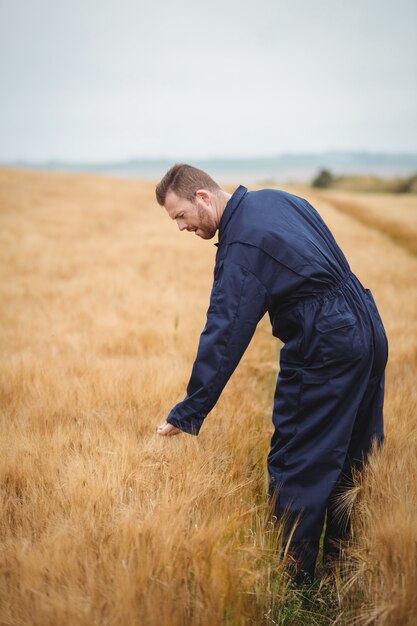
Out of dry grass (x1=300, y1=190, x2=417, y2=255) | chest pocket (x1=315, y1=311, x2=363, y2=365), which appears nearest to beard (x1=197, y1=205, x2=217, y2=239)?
chest pocket (x1=315, y1=311, x2=363, y2=365)

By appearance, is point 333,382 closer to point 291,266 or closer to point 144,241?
point 291,266

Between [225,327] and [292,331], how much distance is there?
1.27ft

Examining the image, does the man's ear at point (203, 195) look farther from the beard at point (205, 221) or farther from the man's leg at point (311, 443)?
the man's leg at point (311, 443)

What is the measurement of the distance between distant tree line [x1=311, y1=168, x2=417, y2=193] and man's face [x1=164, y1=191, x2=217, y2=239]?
5605cm

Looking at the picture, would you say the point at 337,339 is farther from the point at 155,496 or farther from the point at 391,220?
the point at 391,220

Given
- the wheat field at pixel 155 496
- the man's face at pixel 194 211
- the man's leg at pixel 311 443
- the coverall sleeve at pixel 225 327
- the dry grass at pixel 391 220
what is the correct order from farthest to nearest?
the dry grass at pixel 391 220
the man's face at pixel 194 211
the man's leg at pixel 311 443
the coverall sleeve at pixel 225 327
the wheat field at pixel 155 496

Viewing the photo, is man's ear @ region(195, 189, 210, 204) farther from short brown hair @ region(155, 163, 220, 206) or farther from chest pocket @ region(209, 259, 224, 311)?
chest pocket @ region(209, 259, 224, 311)

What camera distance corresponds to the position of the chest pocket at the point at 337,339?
1778 millimetres

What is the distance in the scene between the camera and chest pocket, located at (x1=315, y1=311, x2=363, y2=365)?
1.78m

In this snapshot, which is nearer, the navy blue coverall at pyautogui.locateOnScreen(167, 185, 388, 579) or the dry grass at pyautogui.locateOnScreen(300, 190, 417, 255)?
the navy blue coverall at pyautogui.locateOnScreen(167, 185, 388, 579)

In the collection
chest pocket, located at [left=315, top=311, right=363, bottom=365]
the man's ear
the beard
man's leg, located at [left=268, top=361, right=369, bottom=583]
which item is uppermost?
the man's ear

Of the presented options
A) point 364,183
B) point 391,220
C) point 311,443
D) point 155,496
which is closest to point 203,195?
point 311,443

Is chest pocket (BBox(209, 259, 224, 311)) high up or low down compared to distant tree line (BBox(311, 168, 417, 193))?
down

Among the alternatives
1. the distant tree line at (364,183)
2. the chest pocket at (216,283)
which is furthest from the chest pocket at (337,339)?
the distant tree line at (364,183)
